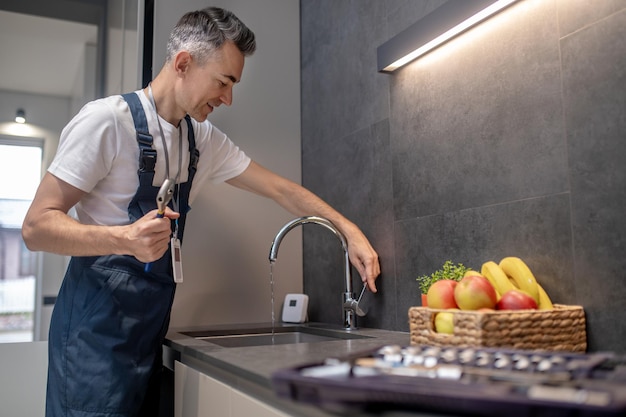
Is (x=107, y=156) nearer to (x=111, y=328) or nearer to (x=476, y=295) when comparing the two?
(x=111, y=328)

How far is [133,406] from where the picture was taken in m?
1.36

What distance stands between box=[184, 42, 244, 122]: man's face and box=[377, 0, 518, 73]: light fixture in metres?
0.43

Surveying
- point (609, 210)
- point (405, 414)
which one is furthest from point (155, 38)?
point (405, 414)

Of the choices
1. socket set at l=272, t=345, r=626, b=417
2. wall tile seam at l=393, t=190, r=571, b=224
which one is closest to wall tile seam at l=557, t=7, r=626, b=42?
wall tile seam at l=393, t=190, r=571, b=224

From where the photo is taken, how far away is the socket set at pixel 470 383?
1.82ft

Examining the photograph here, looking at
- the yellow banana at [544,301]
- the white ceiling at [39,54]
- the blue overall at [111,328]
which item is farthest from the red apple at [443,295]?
the white ceiling at [39,54]

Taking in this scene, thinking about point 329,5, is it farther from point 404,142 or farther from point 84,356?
point 84,356

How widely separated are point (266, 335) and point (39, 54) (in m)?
1.29

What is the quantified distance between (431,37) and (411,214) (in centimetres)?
48

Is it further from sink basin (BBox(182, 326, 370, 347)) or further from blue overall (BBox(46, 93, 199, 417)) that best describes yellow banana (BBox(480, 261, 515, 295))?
blue overall (BBox(46, 93, 199, 417))

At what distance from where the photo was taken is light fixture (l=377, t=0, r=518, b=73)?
49.9 inches

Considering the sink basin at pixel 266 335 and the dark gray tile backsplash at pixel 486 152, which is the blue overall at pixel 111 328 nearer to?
the sink basin at pixel 266 335

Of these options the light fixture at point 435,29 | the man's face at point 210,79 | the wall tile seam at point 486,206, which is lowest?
the wall tile seam at point 486,206

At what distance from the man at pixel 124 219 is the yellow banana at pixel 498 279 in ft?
2.22
